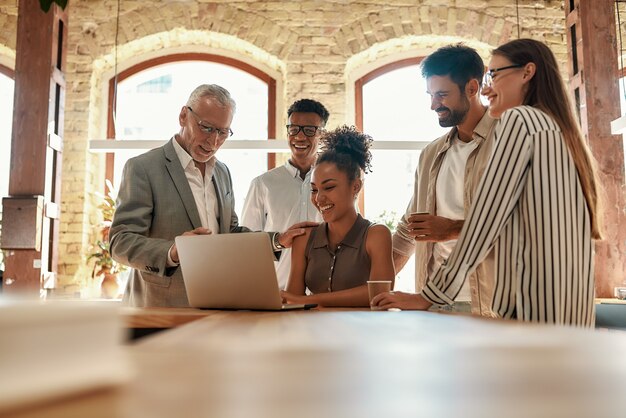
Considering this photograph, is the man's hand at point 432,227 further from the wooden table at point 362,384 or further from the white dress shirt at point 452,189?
the wooden table at point 362,384

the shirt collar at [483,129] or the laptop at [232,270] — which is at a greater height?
the shirt collar at [483,129]

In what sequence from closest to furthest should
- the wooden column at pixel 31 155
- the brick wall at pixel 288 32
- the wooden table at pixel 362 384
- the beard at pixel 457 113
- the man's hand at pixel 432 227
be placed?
1. the wooden table at pixel 362 384
2. the man's hand at pixel 432 227
3. the beard at pixel 457 113
4. the wooden column at pixel 31 155
5. the brick wall at pixel 288 32

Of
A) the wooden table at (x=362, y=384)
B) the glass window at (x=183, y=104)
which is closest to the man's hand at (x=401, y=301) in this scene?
the wooden table at (x=362, y=384)

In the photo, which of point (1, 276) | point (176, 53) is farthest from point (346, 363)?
point (176, 53)

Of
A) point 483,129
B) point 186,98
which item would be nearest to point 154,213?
point 483,129

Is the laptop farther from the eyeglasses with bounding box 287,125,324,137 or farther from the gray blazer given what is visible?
the eyeglasses with bounding box 287,125,324,137

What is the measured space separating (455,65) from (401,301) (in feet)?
4.43

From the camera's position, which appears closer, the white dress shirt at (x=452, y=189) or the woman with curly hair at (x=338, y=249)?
the woman with curly hair at (x=338, y=249)

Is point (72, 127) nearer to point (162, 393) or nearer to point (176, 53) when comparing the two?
point (176, 53)

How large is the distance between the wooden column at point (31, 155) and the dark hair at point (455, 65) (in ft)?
9.99

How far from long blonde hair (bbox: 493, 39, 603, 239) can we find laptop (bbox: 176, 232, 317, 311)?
0.83 m

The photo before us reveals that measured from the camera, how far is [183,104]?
257 inches

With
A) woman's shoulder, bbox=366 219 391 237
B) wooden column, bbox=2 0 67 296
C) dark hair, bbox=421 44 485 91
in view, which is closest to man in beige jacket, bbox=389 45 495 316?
dark hair, bbox=421 44 485 91

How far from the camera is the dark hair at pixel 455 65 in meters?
2.63
